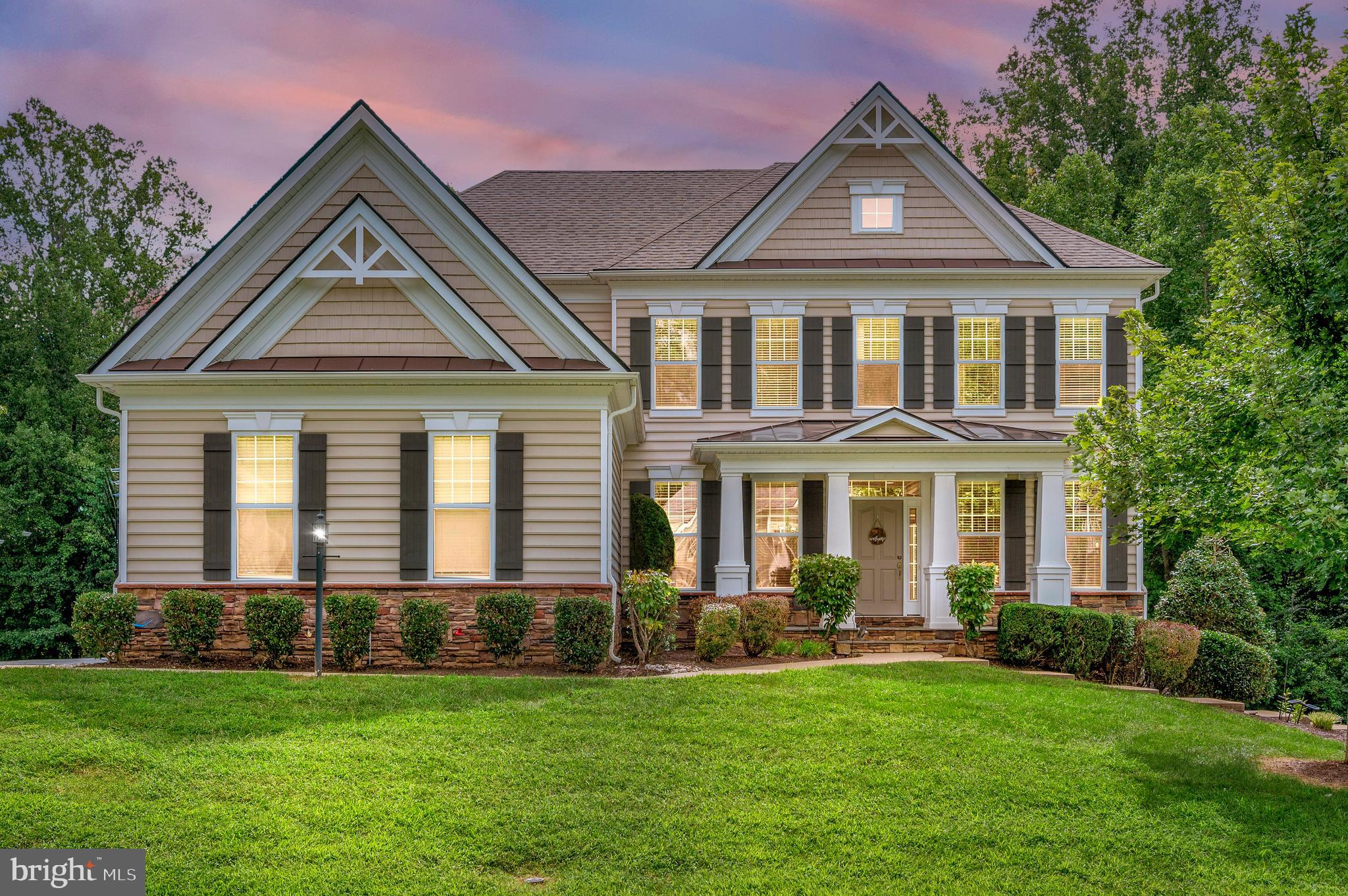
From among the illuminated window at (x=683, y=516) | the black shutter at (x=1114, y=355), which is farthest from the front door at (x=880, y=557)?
the black shutter at (x=1114, y=355)

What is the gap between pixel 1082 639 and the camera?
1342 centimetres

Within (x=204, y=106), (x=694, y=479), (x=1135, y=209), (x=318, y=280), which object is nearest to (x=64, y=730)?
(x=318, y=280)

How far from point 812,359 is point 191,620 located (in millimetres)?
10798

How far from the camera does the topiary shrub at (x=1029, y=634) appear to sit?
44.5ft

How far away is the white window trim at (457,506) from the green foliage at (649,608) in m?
1.84

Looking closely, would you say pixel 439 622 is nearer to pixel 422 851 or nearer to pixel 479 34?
pixel 422 851

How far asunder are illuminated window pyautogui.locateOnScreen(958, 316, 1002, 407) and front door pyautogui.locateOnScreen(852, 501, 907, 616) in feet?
8.07

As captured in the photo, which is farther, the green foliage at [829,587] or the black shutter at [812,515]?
the black shutter at [812,515]

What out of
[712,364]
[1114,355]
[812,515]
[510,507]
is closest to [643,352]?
[712,364]

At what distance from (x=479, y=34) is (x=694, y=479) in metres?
9.83

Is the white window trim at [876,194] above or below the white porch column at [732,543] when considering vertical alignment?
above

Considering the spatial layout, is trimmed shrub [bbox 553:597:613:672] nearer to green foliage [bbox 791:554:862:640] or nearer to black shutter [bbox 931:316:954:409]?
green foliage [bbox 791:554:862:640]

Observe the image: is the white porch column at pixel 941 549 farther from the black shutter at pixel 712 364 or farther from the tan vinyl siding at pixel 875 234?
the tan vinyl siding at pixel 875 234

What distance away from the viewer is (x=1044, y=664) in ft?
45.4
